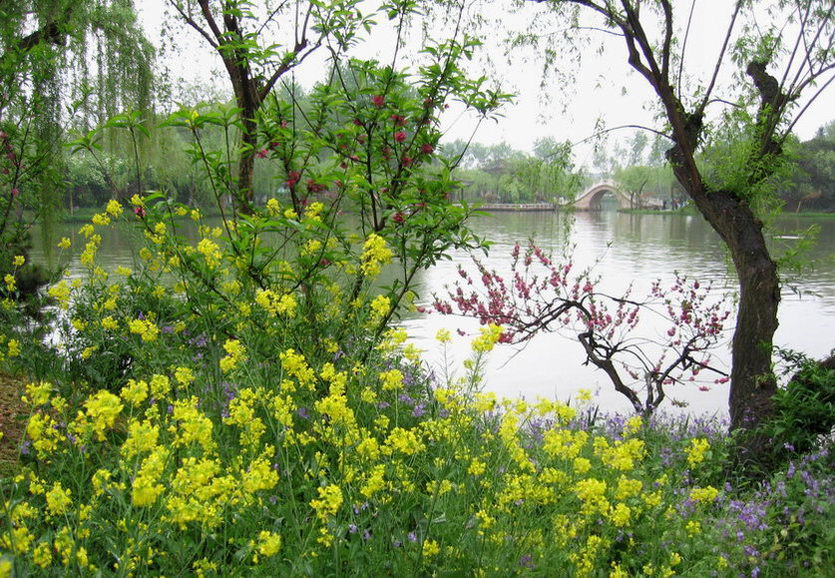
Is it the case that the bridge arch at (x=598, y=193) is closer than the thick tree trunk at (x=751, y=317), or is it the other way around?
the thick tree trunk at (x=751, y=317)

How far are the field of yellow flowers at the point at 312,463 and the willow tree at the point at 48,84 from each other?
995 mm

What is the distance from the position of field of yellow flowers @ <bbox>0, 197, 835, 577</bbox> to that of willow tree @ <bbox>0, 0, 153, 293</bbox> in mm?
995

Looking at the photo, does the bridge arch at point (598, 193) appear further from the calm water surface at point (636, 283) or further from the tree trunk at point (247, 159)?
the tree trunk at point (247, 159)

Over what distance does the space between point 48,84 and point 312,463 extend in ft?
14.5

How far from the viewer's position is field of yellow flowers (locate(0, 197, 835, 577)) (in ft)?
5.01

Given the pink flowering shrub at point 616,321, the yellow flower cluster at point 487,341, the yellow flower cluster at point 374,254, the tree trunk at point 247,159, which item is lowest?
the pink flowering shrub at point 616,321

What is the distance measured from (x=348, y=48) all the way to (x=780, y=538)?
10.9 feet

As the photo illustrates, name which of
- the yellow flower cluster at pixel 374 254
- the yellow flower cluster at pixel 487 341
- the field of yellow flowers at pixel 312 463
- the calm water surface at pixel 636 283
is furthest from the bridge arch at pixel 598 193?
the yellow flower cluster at pixel 487 341

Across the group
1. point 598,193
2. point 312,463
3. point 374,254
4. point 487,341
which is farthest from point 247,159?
point 598,193

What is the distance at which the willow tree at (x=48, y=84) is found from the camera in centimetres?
431

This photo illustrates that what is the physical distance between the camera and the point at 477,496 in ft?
6.96

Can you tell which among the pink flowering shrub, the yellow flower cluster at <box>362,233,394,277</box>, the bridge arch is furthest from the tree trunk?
the bridge arch

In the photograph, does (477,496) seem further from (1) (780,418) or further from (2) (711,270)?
(2) (711,270)

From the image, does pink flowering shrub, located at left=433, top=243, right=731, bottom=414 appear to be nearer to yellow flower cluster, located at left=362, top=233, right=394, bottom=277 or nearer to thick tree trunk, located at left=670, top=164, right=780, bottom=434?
thick tree trunk, located at left=670, top=164, right=780, bottom=434
